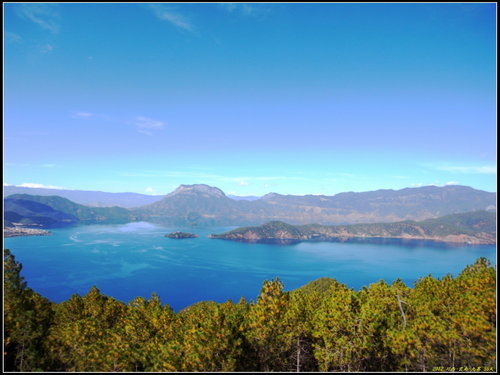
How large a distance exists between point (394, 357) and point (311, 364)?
19.3 ft

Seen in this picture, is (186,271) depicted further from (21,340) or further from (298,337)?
(298,337)

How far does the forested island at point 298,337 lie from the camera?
54.6 ft

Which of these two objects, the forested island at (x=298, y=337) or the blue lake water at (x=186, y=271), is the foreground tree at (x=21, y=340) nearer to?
the forested island at (x=298, y=337)

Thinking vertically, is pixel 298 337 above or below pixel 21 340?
above

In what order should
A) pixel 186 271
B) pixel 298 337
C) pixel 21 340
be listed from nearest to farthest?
pixel 298 337 < pixel 21 340 < pixel 186 271

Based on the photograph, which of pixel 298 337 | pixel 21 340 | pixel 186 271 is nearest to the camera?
pixel 298 337

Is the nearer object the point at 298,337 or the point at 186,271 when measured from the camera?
the point at 298,337

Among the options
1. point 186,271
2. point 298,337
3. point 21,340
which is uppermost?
point 298,337

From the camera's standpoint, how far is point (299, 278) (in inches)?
5728

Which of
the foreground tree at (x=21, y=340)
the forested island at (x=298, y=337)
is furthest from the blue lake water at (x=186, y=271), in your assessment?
the forested island at (x=298, y=337)

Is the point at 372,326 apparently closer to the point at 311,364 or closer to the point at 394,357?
the point at 394,357

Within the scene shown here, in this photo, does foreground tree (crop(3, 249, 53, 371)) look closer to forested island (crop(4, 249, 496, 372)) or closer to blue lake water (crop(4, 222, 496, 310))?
forested island (crop(4, 249, 496, 372))

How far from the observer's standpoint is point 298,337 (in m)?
20.5

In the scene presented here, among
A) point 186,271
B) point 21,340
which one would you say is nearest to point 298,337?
point 21,340
